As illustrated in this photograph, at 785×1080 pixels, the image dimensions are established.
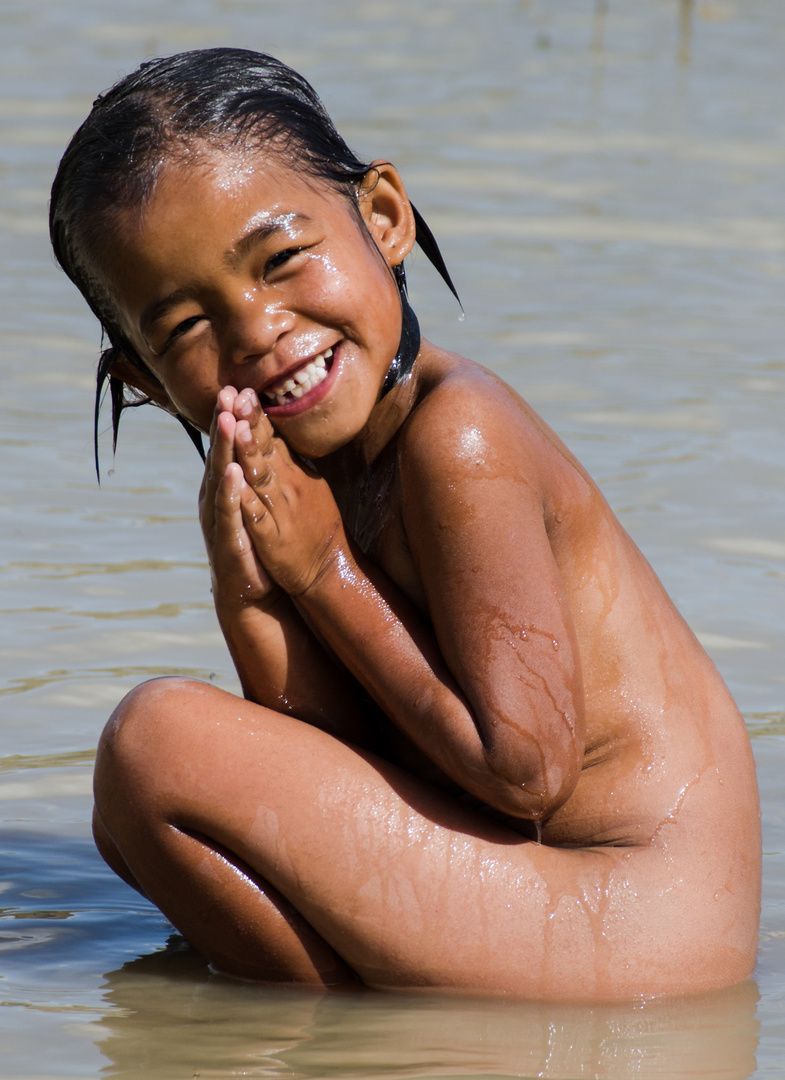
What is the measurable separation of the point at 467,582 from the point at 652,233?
6.11 m

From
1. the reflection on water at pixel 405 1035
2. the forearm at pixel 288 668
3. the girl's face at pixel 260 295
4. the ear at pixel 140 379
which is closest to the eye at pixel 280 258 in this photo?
the girl's face at pixel 260 295

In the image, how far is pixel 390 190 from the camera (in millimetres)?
2889

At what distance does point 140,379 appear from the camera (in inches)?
116

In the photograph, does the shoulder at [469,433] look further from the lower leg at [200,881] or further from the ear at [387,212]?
the lower leg at [200,881]

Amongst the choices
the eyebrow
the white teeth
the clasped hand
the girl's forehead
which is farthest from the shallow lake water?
the girl's forehead

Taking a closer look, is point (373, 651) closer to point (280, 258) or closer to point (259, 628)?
point (259, 628)

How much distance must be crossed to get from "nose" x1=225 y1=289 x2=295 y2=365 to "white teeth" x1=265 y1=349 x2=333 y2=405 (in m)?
0.07

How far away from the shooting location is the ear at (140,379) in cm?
293

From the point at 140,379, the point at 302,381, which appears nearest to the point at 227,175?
the point at 302,381

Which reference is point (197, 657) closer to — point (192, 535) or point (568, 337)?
point (192, 535)

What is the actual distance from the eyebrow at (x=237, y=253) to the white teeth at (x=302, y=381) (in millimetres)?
202

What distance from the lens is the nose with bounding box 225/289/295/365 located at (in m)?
2.59

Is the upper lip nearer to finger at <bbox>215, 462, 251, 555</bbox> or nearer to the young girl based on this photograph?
the young girl

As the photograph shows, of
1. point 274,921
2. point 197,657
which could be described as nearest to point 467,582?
point 274,921
